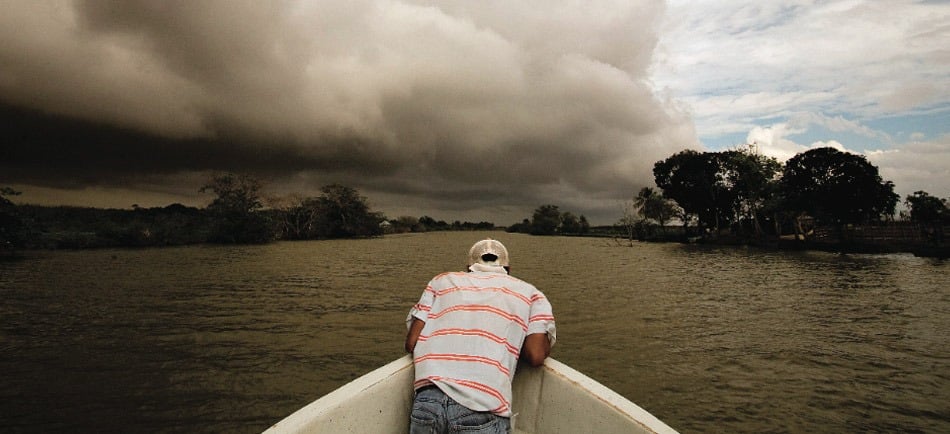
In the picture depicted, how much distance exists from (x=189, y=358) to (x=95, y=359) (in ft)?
4.76

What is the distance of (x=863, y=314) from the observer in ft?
34.2

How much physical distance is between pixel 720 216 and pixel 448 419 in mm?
63707

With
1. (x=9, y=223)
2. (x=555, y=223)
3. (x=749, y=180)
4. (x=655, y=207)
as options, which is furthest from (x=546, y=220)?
(x=9, y=223)

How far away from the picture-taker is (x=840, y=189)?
114ft

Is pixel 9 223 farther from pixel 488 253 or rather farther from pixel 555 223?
pixel 555 223

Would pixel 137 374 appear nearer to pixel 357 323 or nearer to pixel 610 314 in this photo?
pixel 357 323

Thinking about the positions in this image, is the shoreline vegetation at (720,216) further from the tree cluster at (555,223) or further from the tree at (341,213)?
the tree cluster at (555,223)

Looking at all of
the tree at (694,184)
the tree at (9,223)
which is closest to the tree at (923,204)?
the tree at (694,184)

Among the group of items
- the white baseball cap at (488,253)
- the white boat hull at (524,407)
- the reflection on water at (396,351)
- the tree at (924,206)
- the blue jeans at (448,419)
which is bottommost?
the reflection on water at (396,351)

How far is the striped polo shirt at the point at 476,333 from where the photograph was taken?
85.4 inches

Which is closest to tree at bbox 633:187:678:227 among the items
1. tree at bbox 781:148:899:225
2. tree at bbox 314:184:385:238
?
tree at bbox 781:148:899:225

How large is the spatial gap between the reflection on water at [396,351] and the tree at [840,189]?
2442 centimetres

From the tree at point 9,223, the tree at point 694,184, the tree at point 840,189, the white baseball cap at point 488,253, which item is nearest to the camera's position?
the white baseball cap at point 488,253

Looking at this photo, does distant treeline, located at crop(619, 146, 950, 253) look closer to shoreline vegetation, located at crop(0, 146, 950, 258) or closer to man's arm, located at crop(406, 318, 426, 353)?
shoreline vegetation, located at crop(0, 146, 950, 258)
